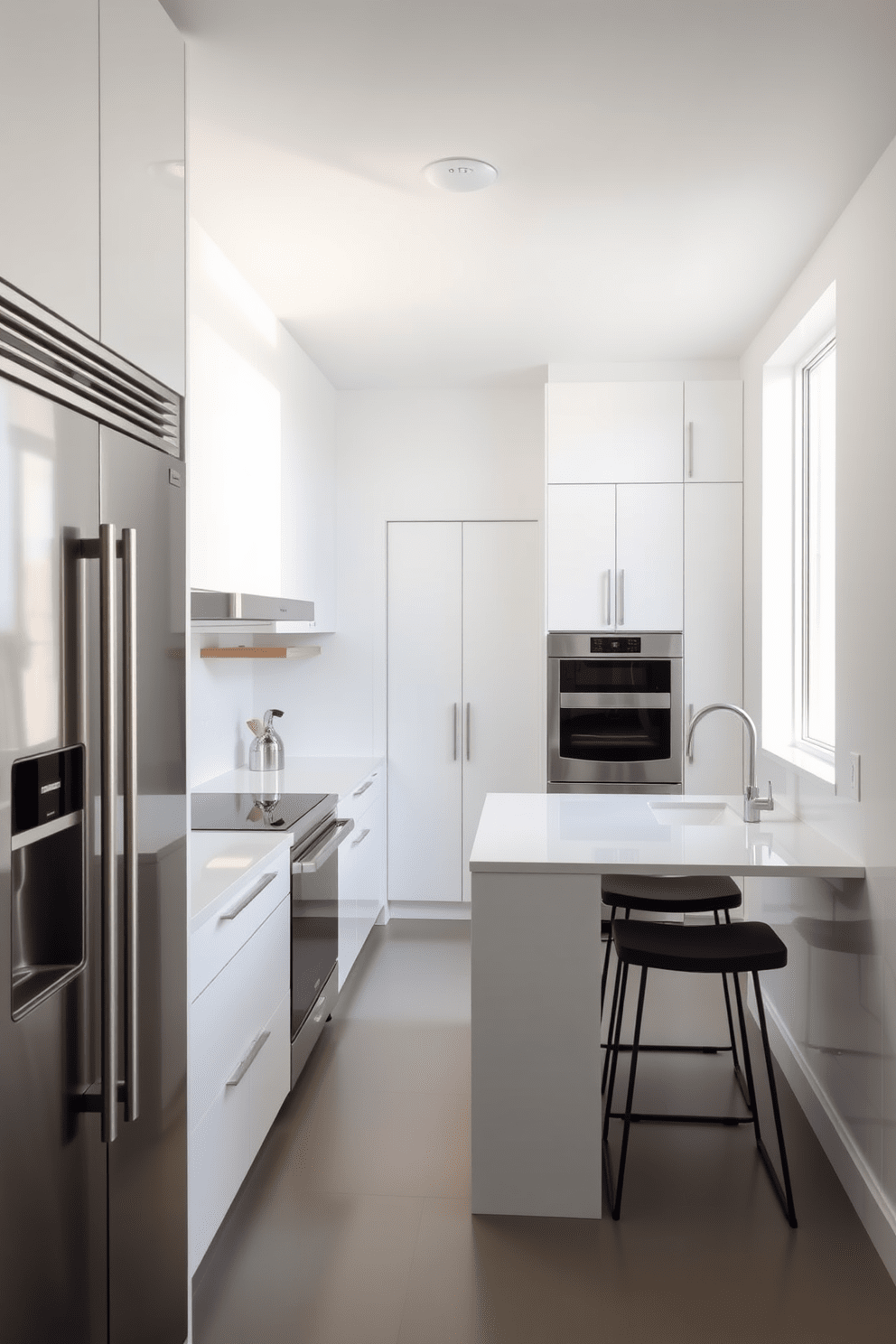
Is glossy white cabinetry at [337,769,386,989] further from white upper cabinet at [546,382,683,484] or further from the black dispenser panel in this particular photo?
the black dispenser panel

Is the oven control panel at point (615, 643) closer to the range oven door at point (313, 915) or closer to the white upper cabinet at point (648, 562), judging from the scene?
the white upper cabinet at point (648, 562)

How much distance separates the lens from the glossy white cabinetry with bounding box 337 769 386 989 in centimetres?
390

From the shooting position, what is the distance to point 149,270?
1756 mm

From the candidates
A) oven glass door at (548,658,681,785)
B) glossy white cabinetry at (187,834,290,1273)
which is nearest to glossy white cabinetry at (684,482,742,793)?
oven glass door at (548,658,681,785)

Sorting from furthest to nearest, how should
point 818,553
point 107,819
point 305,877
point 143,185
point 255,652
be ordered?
point 255,652
point 818,553
point 305,877
point 143,185
point 107,819

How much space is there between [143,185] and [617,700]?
3291mm

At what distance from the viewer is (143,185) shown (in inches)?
67.7

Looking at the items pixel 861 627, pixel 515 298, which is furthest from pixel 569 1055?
pixel 515 298

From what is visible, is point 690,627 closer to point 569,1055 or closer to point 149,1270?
point 569,1055

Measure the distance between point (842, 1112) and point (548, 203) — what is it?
262 centimetres

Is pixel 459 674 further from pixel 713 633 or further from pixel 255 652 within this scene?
pixel 713 633

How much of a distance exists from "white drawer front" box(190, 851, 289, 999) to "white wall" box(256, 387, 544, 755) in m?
2.18

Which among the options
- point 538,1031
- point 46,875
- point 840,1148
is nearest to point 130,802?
point 46,875

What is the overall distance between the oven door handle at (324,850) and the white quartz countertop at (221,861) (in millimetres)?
127
